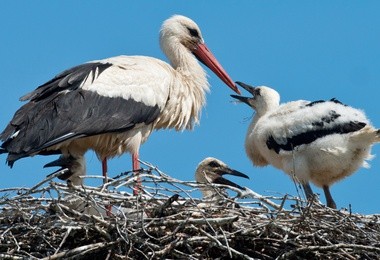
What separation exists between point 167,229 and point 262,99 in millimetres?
3768

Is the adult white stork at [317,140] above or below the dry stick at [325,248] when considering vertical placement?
above

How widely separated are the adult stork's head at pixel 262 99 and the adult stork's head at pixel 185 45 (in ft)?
0.84

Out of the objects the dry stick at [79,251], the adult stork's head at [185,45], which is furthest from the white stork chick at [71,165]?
the dry stick at [79,251]

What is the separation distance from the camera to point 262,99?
442 inches

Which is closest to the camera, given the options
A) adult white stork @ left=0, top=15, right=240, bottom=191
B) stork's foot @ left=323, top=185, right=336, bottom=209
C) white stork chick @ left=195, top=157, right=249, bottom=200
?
adult white stork @ left=0, top=15, right=240, bottom=191

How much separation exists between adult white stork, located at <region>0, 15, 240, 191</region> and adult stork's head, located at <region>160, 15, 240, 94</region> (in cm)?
1

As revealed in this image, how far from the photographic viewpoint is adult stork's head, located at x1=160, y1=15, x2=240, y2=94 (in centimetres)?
1077

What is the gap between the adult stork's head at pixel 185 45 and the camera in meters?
10.8

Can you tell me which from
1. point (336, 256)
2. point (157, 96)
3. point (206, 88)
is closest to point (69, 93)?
point (157, 96)

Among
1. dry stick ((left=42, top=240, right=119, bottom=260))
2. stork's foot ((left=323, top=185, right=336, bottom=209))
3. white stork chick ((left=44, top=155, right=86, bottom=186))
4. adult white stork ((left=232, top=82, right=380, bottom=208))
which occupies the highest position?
adult white stork ((left=232, top=82, right=380, bottom=208))

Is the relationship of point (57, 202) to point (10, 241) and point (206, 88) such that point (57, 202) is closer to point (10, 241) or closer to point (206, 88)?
point (10, 241)

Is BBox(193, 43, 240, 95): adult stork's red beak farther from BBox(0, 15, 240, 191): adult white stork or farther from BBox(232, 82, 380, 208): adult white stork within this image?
BBox(232, 82, 380, 208): adult white stork

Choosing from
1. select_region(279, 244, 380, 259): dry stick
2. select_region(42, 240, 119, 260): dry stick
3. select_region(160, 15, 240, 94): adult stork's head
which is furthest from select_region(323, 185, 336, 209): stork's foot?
select_region(42, 240, 119, 260): dry stick

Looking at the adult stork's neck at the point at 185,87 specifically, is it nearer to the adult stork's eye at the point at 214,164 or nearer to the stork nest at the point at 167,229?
the adult stork's eye at the point at 214,164
